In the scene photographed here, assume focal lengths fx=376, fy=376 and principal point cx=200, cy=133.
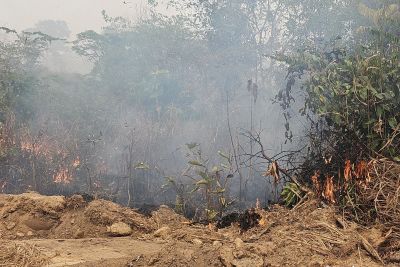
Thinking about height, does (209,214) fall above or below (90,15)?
below

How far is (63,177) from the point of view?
744 cm

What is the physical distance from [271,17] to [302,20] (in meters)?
1.59

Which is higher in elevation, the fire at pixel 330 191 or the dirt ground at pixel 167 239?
the fire at pixel 330 191

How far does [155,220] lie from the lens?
168 inches

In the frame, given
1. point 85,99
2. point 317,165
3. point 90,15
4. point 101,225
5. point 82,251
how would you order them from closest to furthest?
1. point 82,251
2. point 101,225
3. point 317,165
4. point 85,99
5. point 90,15

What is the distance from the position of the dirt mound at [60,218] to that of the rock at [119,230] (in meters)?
0.05

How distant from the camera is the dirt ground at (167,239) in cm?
281

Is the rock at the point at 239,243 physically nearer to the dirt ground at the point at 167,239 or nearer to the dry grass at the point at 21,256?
the dirt ground at the point at 167,239

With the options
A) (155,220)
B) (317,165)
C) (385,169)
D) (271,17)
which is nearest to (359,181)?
(385,169)

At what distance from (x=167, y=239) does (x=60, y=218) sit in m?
1.49

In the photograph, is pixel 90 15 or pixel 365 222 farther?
pixel 90 15

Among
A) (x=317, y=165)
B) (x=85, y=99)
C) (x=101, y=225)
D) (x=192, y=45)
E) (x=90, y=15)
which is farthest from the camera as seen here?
(x=90, y=15)

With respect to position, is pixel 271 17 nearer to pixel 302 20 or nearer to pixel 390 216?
pixel 302 20

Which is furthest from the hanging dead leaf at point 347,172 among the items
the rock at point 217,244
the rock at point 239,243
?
the rock at point 217,244
